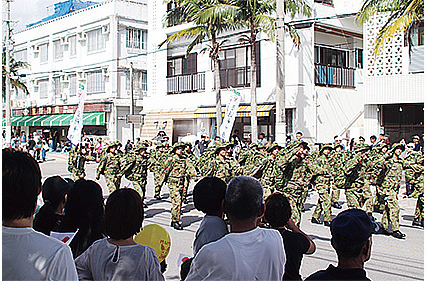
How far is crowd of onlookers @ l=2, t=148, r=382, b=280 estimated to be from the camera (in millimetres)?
2295

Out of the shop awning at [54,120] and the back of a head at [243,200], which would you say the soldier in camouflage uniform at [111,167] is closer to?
the back of a head at [243,200]

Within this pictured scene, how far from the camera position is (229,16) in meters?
18.0

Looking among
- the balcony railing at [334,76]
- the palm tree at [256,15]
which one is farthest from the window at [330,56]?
the palm tree at [256,15]

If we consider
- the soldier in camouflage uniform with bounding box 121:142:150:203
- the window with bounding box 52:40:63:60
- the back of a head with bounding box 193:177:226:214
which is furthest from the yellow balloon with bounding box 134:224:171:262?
the window with bounding box 52:40:63:60

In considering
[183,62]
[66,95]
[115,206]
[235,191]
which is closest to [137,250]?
[115,206]

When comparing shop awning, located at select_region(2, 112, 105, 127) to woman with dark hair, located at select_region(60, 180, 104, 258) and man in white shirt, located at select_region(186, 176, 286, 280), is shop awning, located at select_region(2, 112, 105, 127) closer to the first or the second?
woman with dark hair, located at select_region(60, 180, 104, 258)

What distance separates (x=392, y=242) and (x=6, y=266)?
24.3 feet

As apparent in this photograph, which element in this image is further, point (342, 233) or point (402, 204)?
point (402, 204)

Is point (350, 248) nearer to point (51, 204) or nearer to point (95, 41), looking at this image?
point (51, 204)

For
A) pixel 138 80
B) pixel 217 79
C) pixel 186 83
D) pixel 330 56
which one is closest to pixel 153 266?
pixel 217 79

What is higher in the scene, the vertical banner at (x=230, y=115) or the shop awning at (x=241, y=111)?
the shop awning at (x=241, y=111)

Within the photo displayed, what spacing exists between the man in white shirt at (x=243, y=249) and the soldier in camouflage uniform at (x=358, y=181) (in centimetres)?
655

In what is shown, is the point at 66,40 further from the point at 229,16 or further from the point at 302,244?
the point at 302,244

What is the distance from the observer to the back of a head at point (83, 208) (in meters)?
3.61
